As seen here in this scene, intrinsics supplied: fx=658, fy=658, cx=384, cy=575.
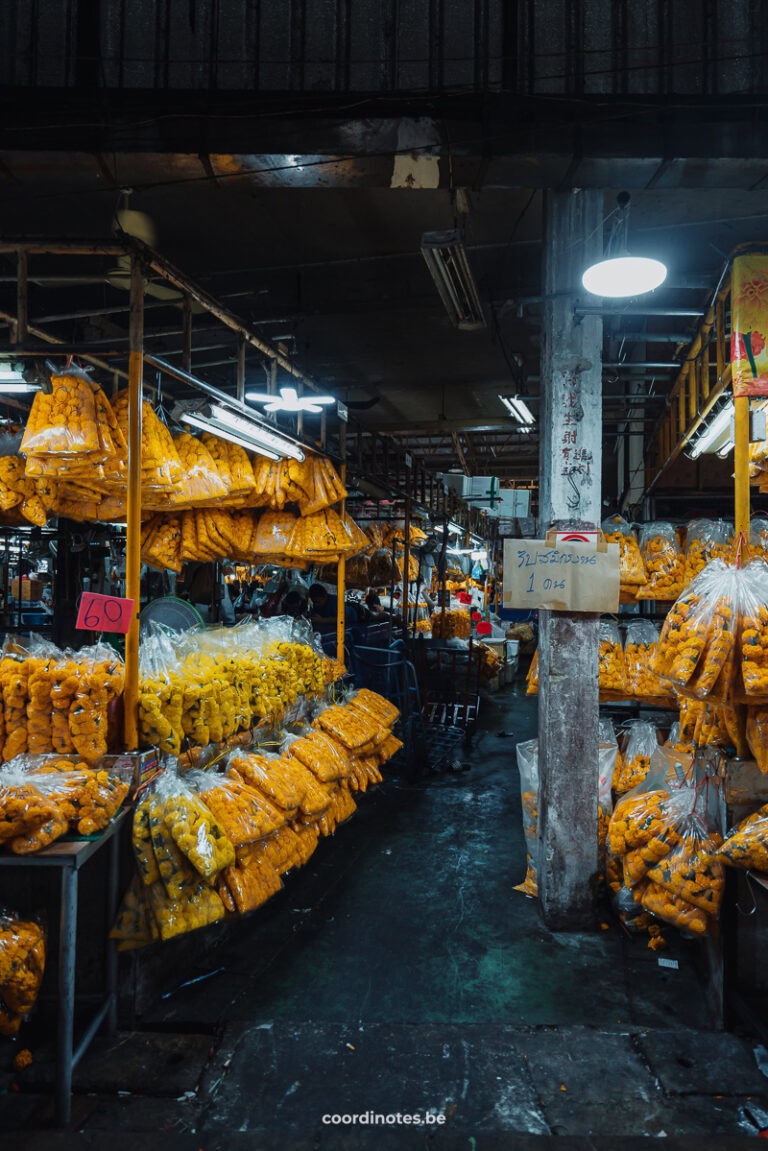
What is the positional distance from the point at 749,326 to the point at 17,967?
5.08 metres

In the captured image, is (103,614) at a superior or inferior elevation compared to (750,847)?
superior

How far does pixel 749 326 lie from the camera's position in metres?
3.95

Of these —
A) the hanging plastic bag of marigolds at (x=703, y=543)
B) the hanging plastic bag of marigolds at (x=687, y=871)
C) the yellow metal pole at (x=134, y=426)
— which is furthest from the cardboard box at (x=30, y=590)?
the hanging plastic bag of marigolds at (x=687, y=871)

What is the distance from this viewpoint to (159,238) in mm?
6293

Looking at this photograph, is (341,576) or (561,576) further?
(341,576)

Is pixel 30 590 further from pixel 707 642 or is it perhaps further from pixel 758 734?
pixel 758 734

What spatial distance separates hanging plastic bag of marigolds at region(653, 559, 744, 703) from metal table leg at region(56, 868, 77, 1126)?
286 centimetres

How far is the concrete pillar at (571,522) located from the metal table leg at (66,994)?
2.98 metres

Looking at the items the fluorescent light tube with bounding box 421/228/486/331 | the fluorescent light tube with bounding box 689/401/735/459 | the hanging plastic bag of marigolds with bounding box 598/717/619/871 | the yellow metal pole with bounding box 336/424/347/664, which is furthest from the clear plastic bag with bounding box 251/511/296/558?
the fluorescent light tube with bounding box 689/401/735/459

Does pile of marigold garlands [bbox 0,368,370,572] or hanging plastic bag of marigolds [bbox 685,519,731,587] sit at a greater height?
pile of marigold garlands [bbox 0,368,370,572]

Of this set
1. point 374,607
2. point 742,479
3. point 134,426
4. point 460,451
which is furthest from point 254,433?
point 374,607

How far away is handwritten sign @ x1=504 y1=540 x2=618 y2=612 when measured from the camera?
14.5 feet

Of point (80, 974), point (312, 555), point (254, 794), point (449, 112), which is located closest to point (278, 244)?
point (449, 112)

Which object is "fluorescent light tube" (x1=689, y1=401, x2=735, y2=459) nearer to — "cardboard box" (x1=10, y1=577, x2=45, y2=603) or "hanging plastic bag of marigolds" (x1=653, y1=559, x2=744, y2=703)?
"hanging plastic bag of marigolds" (x1=653, y1=559, x2=744, y2=703)
